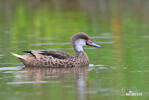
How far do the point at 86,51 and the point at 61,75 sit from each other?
4414 millimetres

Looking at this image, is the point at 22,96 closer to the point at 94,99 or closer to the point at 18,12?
the point at 94,99

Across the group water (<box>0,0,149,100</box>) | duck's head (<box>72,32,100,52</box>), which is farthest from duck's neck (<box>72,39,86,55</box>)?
water (<box>0,0,149,100</box>)

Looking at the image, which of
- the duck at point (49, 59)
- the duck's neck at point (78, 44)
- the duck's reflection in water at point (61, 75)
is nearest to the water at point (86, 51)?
the duck's reflection in water at point (61, 75)

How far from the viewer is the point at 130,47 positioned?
15633mm

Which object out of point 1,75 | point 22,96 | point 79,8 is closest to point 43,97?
point 22,96

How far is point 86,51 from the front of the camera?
15.6 m

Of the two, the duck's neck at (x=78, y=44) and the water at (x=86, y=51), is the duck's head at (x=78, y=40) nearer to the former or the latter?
the duck's neck at (x=78, y=44)

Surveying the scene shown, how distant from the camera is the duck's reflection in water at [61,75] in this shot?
9961 millimetres

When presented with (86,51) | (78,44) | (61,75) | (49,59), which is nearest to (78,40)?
(78,44)

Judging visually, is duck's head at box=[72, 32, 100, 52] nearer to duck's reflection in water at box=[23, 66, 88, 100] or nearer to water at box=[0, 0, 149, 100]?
water at box=[0, 0, 149, 100]

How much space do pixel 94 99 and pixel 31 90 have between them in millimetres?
1458

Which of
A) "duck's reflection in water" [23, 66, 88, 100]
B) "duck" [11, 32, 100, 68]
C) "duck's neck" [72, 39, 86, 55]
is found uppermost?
"duck's neck" [72, 39, 86, 55]

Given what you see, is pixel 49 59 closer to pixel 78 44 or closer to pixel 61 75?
pixel 78 44

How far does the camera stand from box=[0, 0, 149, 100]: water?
30.5 feet
